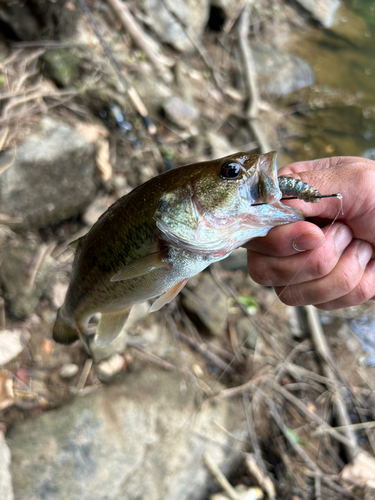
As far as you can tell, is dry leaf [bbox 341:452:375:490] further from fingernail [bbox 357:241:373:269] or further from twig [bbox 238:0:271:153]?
twig [bbox 238:0:271:153]

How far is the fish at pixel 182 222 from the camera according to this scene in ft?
4.43

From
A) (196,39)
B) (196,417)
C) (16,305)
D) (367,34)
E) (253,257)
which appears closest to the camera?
(253,257)

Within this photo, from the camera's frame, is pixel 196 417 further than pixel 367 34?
No

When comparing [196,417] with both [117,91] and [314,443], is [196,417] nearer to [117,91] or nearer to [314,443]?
[314,443]

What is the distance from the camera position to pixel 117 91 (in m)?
4.26

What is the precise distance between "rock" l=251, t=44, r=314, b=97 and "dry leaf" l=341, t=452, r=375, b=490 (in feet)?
22.5

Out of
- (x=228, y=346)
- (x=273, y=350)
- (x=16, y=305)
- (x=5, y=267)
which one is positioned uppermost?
(x=5, y=267)

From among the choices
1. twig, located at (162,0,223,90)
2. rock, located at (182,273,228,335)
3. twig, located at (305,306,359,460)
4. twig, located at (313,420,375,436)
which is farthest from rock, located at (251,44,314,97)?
twig, located at (313,420,375,436)

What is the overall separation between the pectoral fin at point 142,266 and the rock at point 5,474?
185 centimetres

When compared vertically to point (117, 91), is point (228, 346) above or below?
below

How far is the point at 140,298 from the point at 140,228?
1.22ft

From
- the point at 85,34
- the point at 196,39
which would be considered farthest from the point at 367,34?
the point at 85,34

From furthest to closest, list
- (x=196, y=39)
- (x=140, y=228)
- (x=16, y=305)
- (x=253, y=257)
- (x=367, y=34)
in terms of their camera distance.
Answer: (x=367, y=34) < (x=196, y=39) < (x=16, y=305) < (x=253, y=257) < (x=140, y=228)

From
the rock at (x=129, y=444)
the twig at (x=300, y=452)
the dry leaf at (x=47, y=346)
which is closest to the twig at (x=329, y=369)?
the twig at (x=300, y=452)
